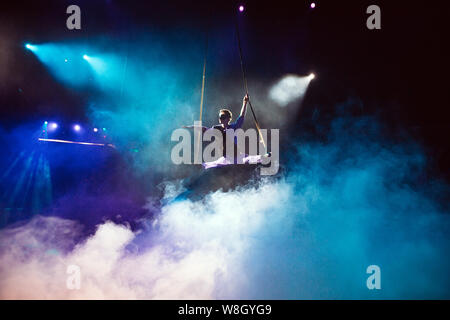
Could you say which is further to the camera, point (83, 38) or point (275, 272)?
point (83, 38)

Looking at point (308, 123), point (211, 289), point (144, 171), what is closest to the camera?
point (211, 289)

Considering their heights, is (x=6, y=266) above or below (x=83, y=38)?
below

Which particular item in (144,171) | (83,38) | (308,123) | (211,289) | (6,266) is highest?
(83,38)

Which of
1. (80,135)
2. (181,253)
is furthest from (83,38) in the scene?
(181,253)

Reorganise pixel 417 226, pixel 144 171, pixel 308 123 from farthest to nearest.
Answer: pixel 144 171 < pixel 308 123 < pixel 417 226

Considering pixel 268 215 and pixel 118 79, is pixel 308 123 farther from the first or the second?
pixel 118 79

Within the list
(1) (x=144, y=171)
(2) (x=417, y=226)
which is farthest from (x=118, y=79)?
(2) (x=417, y=226)

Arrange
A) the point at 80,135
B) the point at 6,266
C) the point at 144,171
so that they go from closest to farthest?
1. the point at 6,266
2. the point at 144,171
3. the point at 80,135

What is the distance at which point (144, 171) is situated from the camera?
7723 millimetres

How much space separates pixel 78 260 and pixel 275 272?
3768mm

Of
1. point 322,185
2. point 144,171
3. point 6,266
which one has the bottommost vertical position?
point 6,266

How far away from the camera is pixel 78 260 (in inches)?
175

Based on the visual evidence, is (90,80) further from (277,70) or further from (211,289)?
(211,289)

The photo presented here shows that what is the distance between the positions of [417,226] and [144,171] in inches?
294
